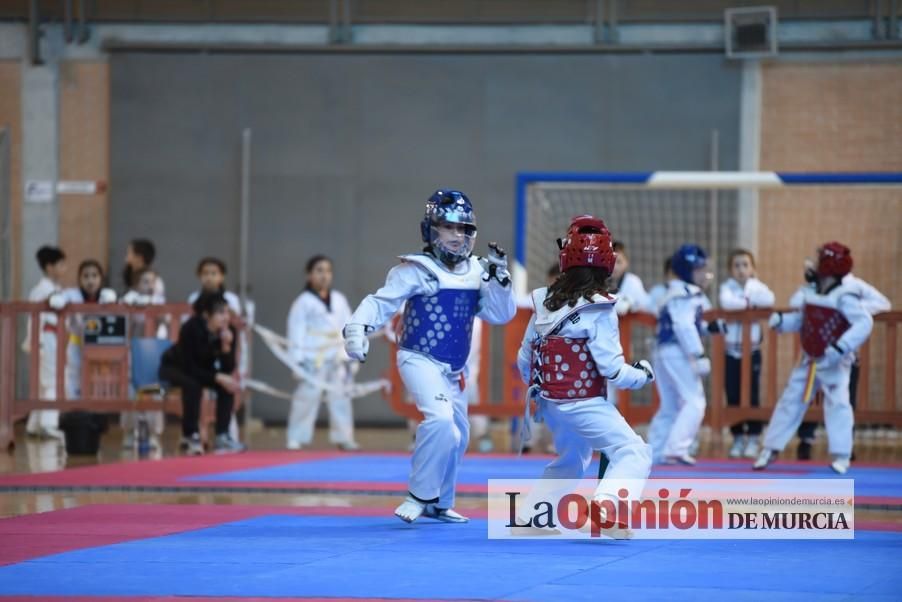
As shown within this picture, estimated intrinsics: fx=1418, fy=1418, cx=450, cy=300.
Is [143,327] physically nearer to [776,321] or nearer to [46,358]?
[46,358]

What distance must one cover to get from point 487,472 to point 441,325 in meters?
3.71

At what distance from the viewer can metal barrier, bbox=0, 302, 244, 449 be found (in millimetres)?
12734

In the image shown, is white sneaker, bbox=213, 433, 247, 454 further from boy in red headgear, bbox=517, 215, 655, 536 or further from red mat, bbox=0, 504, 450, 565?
boy in red headgear, bbox=517, 215, 655, 536

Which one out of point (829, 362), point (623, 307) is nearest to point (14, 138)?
point (623, 307)

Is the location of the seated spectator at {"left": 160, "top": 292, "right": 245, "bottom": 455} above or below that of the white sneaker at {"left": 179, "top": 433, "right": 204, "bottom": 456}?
above

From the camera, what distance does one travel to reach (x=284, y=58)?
17234 mm

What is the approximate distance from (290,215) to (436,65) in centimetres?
253

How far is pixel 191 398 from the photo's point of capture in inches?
494

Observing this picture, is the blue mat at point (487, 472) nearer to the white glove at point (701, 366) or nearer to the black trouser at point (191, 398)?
the white glove at point (701, 366)

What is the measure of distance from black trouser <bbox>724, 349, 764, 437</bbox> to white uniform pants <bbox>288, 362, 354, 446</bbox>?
359 cm

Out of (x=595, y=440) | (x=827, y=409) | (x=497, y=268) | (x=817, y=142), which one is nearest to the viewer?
(x=595, y=440)

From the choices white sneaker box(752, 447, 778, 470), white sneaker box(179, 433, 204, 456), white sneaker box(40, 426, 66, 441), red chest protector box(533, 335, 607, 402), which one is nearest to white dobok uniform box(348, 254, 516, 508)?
red chest protector box(533, 335, 607, 402)

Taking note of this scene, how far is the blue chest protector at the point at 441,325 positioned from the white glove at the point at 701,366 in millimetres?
4272

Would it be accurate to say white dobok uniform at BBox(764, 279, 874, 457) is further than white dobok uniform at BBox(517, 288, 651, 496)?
Yes
